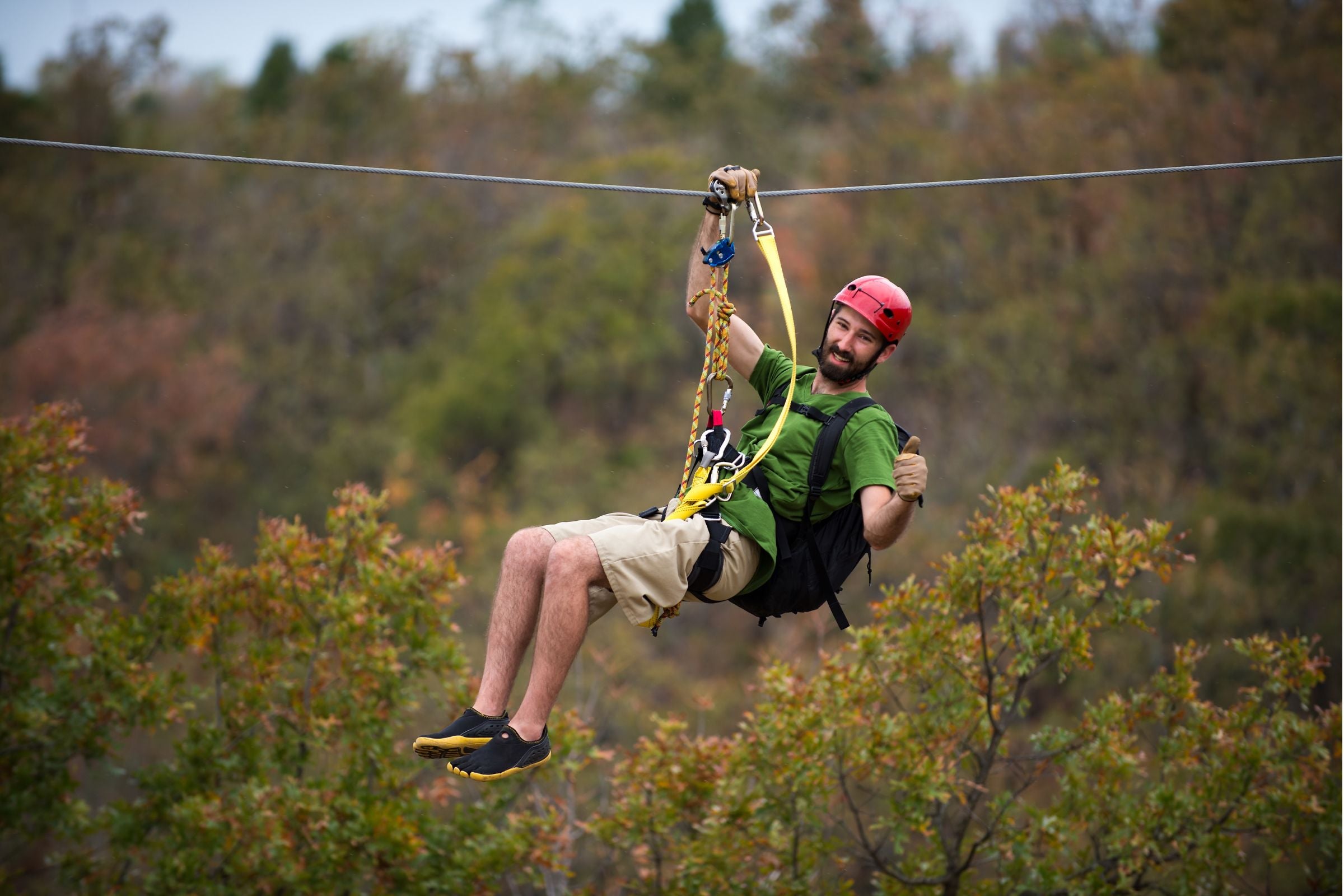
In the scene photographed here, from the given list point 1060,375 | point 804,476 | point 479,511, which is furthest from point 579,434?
point 804,476

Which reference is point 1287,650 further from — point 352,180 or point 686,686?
point 352,180

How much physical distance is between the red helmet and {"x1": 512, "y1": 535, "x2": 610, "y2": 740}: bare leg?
1252 mm

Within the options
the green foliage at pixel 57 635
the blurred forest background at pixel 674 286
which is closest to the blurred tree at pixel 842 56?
the blurred forest background at pixel 674 286

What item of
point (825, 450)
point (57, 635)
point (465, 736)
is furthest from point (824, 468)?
point (57, 635)

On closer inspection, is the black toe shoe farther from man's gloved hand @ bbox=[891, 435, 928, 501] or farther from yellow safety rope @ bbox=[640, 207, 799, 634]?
man's gloved hand @ bbox=[891, 435, 928, 501]

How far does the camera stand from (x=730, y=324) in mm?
4906

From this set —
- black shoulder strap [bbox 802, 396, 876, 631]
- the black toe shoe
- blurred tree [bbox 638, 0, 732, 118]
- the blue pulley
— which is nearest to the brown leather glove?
the blue pulley

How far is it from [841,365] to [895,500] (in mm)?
700

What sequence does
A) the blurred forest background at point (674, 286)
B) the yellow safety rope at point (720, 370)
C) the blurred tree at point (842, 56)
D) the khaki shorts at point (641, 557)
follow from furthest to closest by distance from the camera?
the blurred tree at point (842, 56)
the blurred forest background at point (674, 286)
the yellow safety rope at point (720, 370)
the khaki shorts at point (641, 557)

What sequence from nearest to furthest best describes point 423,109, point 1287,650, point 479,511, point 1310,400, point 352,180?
point 1287,650 → point 1310,400 → point 479,511 → point 352,180 → point 423,109

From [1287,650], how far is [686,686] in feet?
42.4

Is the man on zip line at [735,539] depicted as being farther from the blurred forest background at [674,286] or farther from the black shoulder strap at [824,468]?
the blurred forest background at [674,286]

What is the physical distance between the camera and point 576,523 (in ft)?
14.1

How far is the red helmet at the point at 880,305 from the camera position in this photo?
4.63 meters
